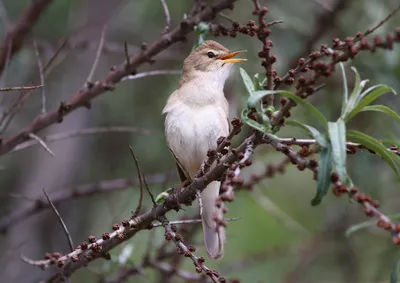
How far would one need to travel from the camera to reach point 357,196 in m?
1.79

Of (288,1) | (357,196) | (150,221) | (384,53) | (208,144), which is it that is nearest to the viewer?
(357,196)

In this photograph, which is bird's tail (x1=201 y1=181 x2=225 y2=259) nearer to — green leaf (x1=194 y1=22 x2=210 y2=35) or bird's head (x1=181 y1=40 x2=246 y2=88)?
bird's head (x1=181 y1=40 x2=246 y2=88)

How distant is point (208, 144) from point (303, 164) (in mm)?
1990

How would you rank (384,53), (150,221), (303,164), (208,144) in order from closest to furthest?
(303,164)
(150,221)
(208,144)
(384,53)

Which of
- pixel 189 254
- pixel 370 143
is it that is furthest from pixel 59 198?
pixel 370 143

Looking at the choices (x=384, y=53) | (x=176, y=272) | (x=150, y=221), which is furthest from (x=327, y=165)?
(x=384, y=53)

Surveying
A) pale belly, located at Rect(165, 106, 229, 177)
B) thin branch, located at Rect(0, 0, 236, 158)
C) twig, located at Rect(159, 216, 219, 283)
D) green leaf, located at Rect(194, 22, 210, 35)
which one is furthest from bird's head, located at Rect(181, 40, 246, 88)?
twig, located at Rect(159, 216, 219, 283)

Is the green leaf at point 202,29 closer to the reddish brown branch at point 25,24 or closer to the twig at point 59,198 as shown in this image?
the reddish brown branch at point 25,24

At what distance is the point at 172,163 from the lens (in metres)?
5.45

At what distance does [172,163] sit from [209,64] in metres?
1.29

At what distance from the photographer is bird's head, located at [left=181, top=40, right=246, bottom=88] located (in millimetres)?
4324

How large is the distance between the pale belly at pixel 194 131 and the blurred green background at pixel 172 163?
85cm

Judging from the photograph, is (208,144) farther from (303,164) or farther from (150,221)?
(303,164)

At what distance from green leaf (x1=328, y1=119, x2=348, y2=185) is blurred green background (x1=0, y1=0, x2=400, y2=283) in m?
2.68
